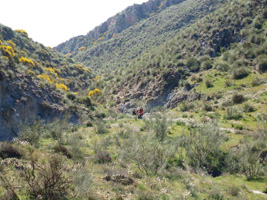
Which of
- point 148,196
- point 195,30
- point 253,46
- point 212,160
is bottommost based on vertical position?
point 212,160

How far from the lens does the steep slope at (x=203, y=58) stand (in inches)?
953

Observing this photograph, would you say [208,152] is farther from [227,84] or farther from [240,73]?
[240,73]

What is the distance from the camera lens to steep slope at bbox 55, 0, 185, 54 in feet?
251

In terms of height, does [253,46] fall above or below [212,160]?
above

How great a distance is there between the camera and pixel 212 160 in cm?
939

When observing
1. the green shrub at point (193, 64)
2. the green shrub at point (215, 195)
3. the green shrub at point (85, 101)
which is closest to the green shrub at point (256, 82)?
the green shrub at point (193, 64)

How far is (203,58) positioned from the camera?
28.7 meters

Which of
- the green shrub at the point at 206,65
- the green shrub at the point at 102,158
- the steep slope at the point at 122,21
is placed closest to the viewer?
the green shrub at the point at 102,158

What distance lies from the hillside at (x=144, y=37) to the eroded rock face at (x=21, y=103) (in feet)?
107

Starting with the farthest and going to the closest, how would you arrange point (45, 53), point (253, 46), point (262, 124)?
point (45, 53)
point (253, 46)
point (262, 124)

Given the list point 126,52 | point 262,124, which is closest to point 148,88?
point 262,124

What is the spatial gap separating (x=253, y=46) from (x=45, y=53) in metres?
36.2

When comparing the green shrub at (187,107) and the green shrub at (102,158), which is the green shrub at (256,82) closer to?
the green shrub at (187,107)

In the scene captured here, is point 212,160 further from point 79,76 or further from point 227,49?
point 79,76
